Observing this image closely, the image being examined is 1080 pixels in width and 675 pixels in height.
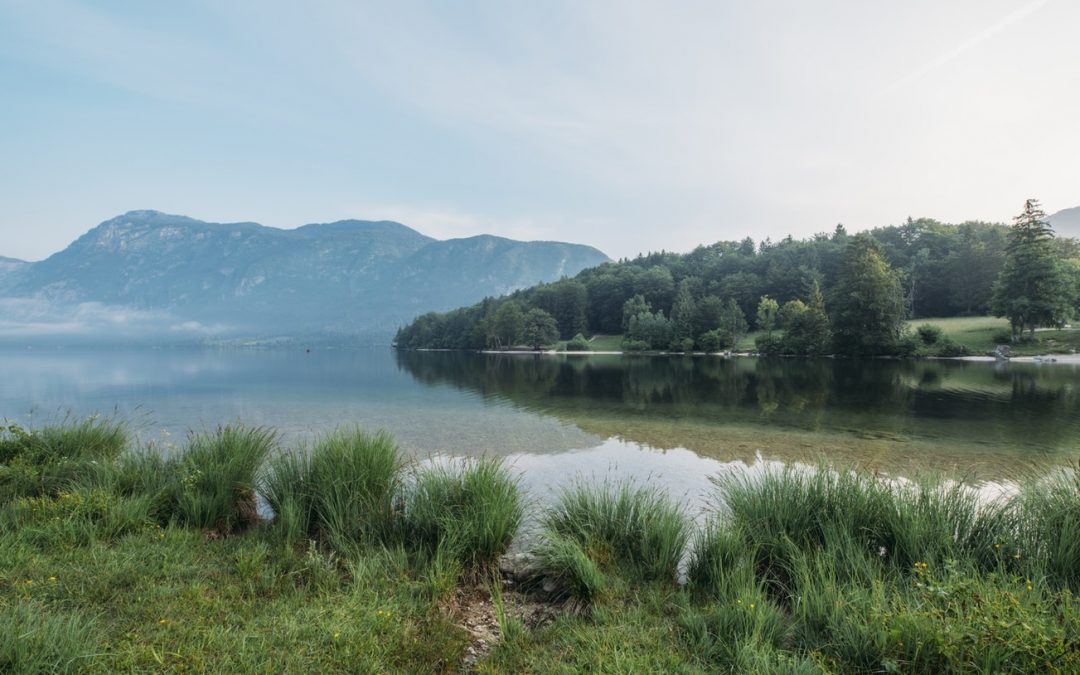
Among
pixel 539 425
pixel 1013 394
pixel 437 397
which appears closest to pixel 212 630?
pixel 539 425

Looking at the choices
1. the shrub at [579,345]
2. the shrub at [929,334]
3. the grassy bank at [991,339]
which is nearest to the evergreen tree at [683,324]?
the shrub at [579,345]

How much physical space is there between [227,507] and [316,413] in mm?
20375

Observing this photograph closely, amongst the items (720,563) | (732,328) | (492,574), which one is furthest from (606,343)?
(720,563)

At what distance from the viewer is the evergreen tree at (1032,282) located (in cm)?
5675

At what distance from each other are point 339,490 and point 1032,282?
258 ft

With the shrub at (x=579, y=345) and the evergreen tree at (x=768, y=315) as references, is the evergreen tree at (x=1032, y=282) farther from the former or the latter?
the shrub at (x=579, y=345)

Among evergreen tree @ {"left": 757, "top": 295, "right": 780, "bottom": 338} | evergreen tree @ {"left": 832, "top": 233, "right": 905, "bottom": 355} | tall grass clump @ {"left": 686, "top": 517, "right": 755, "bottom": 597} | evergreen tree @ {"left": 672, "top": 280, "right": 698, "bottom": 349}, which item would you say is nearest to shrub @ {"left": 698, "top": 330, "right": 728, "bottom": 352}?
evergreen tree @ {"left": 672, "top": 280, "right": 698, "bottom": 349}

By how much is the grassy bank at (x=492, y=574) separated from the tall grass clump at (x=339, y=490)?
38 millimetres

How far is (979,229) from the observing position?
363 ft

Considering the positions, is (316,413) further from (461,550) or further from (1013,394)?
(1013,394)

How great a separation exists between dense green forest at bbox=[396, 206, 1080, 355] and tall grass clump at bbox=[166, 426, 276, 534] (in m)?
75.9

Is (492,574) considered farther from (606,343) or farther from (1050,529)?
(606,343)

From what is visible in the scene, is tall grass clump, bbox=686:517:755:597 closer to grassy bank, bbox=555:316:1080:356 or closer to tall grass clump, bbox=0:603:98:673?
tall grass clump, bbox=0:603:98:673

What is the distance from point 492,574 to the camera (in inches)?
240
